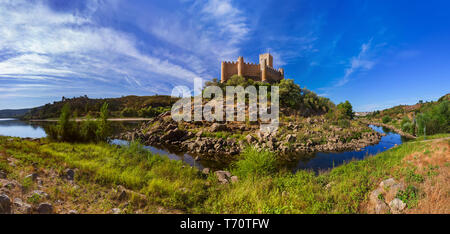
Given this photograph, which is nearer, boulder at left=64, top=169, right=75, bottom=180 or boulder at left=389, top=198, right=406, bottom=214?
A: boulder at left=389, top=198, right=406, bottom=214

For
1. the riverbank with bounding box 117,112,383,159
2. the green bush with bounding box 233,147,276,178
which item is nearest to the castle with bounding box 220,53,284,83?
the riverbank with bounding box 117,112,383,159

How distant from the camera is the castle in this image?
1511 inches

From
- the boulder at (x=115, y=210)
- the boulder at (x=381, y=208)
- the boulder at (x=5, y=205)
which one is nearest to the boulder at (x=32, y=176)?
the boulder at (x=5, y=205)

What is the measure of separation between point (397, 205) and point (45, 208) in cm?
865

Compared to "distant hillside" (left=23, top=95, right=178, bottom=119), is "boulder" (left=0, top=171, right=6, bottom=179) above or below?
below

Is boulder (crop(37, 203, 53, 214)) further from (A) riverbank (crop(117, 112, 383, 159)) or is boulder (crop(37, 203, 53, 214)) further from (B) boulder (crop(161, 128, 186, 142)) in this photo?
(B) boulder (crop(161, 128, 186, 142))

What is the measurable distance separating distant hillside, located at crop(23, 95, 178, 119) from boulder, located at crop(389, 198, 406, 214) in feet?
59.5

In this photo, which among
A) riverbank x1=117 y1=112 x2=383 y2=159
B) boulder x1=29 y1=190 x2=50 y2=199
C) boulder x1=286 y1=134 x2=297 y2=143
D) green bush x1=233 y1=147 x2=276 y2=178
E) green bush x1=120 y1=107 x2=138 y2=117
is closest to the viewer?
boulder x1=29 y1=190 x2=50 y2=199

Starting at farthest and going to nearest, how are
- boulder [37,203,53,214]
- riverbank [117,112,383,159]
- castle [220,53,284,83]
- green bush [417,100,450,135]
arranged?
castle [220,53,284,83] → green bush [417,100,450,135] → riverbank [117,112,383,159] → boulder [37,203,53,214]

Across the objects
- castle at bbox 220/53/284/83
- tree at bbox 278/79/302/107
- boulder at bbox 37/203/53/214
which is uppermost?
castle at bbox 220/53/284/83

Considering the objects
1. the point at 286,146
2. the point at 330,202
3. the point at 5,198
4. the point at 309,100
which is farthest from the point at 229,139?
the point at 309,100

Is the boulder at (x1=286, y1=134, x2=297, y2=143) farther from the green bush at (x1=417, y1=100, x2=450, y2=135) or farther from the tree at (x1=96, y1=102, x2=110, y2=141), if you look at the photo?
the green bush at (x1=417, y1=100, x2=450, y2=135)
